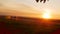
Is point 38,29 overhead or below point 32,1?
below

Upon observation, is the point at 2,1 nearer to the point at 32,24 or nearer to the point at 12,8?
the point at 12,8

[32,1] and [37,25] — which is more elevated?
[32,1]

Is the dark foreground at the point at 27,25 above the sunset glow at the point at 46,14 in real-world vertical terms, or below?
below

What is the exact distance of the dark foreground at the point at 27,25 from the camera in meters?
0.69

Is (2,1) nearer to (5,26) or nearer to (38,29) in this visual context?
(5,26)

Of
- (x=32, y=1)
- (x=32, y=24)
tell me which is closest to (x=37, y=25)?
(x=32, y=24)

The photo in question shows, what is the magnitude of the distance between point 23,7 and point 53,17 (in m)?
0.16

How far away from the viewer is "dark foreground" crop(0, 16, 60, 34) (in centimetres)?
69

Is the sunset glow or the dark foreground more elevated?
the sunset glow

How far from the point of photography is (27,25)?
73cm

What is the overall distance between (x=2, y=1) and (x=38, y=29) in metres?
0.24

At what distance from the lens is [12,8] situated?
678mm

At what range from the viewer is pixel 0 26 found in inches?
29.1

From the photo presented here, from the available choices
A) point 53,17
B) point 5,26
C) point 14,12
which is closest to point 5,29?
point 5,26
